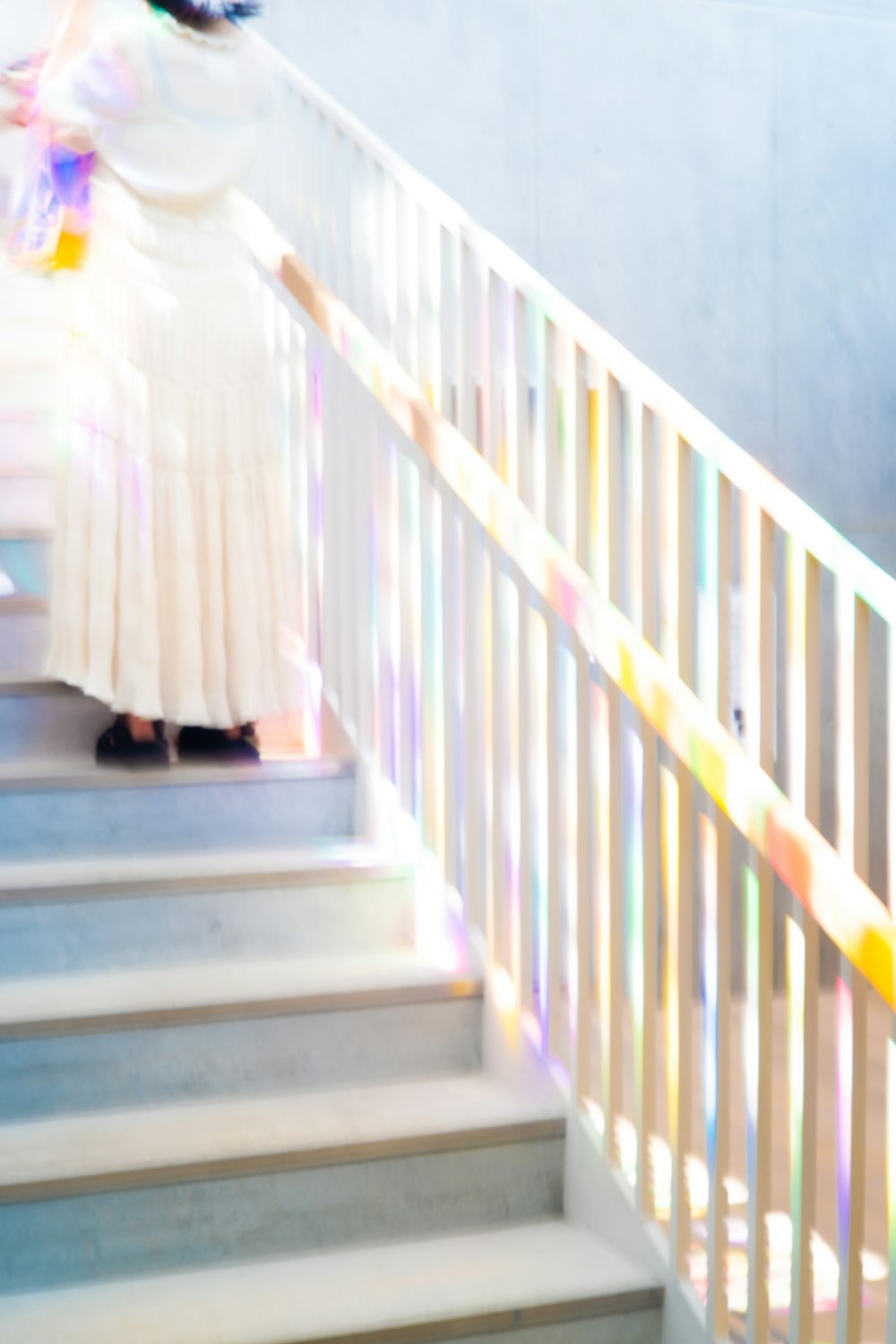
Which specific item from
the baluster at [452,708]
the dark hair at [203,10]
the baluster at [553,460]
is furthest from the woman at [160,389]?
the baluster at [553,460]

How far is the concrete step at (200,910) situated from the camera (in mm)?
2207

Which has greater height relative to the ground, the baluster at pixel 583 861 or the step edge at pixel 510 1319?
the baluster at pixel 583 861

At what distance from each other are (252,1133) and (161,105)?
1.59 m

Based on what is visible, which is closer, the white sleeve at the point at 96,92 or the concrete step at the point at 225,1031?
the concrete step at the point at 225,1031

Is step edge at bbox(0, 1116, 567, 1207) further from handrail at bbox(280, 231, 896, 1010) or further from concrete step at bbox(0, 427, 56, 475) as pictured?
concrete step at bbox(0, 427, 56, 475)

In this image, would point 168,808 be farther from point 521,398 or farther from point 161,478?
point 521,398

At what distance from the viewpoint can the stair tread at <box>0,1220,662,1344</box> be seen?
67.6 inches

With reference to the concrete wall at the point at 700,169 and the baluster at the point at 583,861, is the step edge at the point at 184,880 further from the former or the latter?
the concrete wall at the point at 700,169

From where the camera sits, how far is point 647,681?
1773mm

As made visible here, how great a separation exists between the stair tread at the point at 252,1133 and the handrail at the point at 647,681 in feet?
1.75

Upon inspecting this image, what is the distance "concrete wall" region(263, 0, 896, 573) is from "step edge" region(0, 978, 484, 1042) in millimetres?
2189

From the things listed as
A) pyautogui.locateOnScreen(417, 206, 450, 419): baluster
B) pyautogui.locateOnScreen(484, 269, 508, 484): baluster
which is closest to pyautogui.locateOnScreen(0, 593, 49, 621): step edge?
pyautogui.locateOnScreen(417, 206, 450, 419): baluster

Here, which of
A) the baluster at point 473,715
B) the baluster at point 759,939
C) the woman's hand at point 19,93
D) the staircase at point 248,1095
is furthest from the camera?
the woman's hand at point 19,93

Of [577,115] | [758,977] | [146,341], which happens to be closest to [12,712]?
[146,341]
